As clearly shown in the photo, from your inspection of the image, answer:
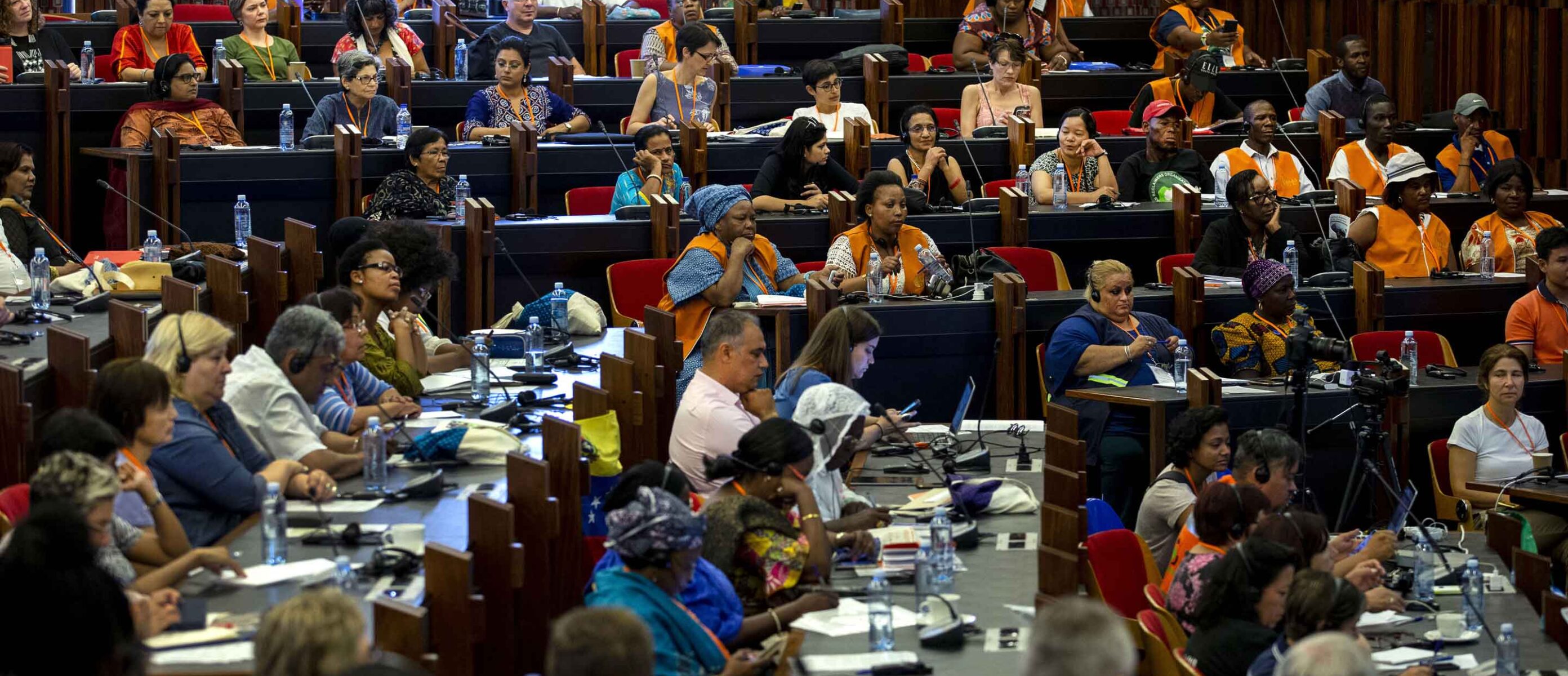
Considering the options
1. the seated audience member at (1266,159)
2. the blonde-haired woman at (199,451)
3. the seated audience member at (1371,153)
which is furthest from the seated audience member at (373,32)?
the blonde-haired woman at (199,451)

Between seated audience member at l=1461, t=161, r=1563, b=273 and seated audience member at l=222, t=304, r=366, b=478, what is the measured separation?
510 centimetres

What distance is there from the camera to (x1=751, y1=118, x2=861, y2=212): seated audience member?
24.8 feet

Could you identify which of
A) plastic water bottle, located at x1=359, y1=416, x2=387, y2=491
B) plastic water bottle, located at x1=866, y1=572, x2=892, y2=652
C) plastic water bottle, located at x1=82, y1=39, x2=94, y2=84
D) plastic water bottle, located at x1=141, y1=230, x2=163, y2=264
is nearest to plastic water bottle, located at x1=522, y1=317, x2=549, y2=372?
plastic water bottle, located at x1=141, y1=230, x2=163, y2=264

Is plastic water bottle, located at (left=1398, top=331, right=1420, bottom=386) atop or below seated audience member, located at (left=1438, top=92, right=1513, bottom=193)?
below

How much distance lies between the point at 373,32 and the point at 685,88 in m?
1.52

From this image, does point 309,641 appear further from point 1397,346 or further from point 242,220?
point 1397,346

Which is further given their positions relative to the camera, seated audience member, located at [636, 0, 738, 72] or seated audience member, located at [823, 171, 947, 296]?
seated audience member, located at [636, 0, 738, 72]

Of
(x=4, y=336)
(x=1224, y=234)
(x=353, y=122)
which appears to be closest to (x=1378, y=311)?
(x=1224, y=234)

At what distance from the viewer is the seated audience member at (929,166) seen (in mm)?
7840

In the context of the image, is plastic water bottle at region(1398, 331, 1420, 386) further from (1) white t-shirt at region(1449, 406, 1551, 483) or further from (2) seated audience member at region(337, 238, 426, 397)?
(2) seated audience member at region(337, 238, 426, 397)

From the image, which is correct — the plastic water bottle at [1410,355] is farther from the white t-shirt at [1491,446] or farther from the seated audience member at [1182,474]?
the seated audience member at [1182,474]

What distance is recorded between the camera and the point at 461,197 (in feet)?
24.0

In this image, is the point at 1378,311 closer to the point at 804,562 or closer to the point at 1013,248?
the point at 1013,248

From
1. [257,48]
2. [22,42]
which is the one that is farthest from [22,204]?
[257,48]
